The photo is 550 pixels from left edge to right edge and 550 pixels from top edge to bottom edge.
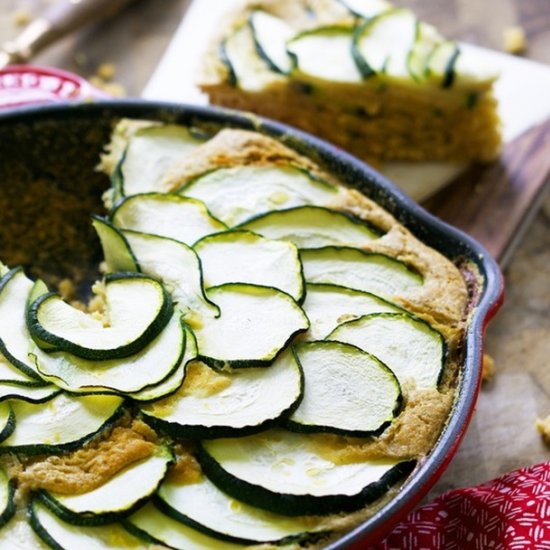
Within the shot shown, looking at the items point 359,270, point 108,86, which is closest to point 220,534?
point 359,270

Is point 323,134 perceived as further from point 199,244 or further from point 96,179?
point 199,244

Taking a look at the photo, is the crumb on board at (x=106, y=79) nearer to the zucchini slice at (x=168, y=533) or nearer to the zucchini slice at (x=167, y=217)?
the zucchini slice at (x=167, y=217)

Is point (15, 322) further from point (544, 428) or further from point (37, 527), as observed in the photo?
point (544, 428)

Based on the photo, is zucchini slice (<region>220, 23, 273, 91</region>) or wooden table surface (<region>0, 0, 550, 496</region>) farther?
zucchini slice (<region>220, 23, 273, 91</region>)

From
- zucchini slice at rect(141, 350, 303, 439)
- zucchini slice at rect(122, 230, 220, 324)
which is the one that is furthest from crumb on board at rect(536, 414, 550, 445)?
zucchini slice at rect(122, 230, 220, 324)

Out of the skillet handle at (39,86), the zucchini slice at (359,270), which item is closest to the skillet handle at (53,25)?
the skillet handle at (39,86)

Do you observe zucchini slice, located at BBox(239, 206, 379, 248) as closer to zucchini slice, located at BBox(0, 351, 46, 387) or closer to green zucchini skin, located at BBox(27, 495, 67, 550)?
zucchini slice, located at BBox(0, 351, 46, 387)
